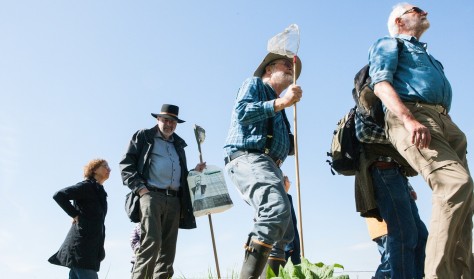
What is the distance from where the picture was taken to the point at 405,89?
12.5 feet

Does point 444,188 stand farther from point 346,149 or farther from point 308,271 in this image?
point 346,149

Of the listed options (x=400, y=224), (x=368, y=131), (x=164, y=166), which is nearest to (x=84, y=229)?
(x=164, y=166)

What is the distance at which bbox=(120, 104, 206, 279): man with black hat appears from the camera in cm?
546

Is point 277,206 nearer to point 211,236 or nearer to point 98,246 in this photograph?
point 211,236

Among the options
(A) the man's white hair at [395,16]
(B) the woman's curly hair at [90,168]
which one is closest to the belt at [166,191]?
(B) the woman's curly hair at [90,168]

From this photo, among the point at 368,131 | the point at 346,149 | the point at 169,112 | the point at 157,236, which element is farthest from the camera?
the point at 169,112

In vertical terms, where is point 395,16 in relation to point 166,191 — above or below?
above

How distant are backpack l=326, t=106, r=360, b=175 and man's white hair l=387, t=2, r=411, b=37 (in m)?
0.78

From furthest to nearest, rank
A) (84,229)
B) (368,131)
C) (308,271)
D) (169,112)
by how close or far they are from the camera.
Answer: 1. (169,112)
2. (84,229)
3. (368,131)
4. (308,271)

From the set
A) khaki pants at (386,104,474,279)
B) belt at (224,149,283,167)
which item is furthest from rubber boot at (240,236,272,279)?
khaki pants at (386,104,474,279)

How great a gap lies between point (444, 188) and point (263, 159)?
1320mm

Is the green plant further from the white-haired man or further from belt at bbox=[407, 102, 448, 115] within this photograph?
belt at bbox=[407, 102, 448, 115]

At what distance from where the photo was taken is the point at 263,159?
13.2ft

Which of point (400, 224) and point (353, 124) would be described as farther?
point (353, 124)
